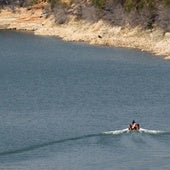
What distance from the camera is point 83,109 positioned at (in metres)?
96.7

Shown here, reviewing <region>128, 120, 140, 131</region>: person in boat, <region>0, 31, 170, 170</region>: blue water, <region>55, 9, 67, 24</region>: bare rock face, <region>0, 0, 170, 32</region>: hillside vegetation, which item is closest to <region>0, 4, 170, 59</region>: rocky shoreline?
<region>55, 9, 67, 24</region>: bare rock face

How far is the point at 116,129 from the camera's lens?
86.8 metres

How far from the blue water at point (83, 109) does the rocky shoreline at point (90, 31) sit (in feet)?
16.2

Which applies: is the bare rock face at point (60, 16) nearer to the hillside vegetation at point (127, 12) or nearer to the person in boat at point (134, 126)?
the hillside vegetation at point (127, 12)

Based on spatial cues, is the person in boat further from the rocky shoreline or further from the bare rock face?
the bare rock face

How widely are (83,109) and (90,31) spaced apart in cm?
7309

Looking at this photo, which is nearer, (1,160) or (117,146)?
(1,160)

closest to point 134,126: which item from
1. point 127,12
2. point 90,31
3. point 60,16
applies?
point 127,12

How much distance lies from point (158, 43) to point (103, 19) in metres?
25.1

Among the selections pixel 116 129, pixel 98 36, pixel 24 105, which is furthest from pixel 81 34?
pixel 116 129

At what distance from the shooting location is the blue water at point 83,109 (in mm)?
77000

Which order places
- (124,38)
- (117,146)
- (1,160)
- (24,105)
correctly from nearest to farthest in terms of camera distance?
(1,160), (117,146), (24,105), (124,38)

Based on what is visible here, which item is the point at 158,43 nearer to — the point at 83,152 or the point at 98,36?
the point at 98,36

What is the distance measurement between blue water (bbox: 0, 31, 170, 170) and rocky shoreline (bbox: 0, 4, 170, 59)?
4.95 metres
